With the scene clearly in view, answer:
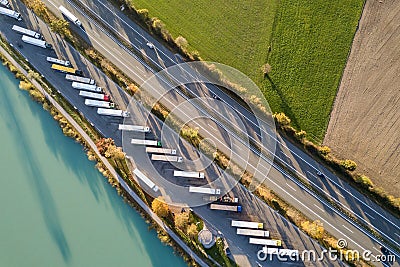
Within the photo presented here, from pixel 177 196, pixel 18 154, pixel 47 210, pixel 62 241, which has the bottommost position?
pixel 62 241

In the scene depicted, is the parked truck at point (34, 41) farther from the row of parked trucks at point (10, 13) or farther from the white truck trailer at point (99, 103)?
the white truck trailer at point (99, 103)

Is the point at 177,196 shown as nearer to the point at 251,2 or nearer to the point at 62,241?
the point at 62,241

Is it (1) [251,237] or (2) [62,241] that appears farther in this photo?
(2) [62,241]

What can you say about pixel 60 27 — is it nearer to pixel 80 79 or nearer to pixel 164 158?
pixel 80 79

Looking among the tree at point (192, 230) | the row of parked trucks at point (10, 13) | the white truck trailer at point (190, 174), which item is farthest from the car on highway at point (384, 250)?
the row of parked trucks at point (10, 13)

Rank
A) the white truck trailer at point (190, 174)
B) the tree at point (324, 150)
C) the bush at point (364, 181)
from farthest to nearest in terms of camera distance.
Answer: the white truck trailer at point (190, 174) < the tree at point (324, 150) < the bush at point (364, 181)

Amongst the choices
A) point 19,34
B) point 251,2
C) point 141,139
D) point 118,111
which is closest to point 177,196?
point 141,139

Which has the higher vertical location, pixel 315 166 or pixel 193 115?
pixel 193 115
